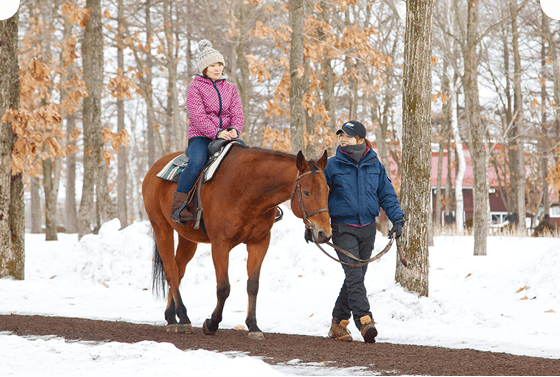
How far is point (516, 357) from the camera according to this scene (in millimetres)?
5152

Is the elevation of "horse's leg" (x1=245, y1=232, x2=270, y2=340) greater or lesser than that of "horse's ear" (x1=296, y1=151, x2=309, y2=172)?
lesser

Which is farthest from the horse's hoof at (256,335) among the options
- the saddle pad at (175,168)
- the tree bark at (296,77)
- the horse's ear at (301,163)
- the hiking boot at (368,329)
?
the tree bark at (296,77)

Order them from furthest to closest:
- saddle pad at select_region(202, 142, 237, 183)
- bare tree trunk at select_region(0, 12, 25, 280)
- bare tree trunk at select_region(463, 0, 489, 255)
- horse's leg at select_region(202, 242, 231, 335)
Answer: bare tree trunk at select_region(463, 0, 489, 255)
bare tree trunk at select_region(0, 12, 25, 280)
saddle pad at select_region(202, 142, 237, 183)
horse's leg at select_region(202, 242, 231, 335)

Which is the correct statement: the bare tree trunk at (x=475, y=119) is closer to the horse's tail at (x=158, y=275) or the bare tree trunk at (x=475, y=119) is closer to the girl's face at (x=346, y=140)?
the horse's tail at (x=158, y=275)

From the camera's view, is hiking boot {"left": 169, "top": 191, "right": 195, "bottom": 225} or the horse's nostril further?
hiking boot {"left": 169, "top": 191, "right": 195, "bottom": 225}

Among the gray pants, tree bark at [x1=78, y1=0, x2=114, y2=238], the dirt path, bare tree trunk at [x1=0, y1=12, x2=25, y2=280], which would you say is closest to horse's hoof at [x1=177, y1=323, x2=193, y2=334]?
the dirt path

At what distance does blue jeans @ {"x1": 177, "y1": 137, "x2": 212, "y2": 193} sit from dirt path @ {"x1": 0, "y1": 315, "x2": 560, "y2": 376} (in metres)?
1.68

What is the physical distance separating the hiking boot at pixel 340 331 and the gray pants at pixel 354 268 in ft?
0.42

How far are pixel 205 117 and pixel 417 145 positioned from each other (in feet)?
9.62

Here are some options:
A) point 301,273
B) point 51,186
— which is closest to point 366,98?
point 51,186

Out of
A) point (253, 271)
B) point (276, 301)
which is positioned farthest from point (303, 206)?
point (276, 301)

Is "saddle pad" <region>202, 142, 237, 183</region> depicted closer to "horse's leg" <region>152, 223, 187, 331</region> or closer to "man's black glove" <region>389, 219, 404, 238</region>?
"horse's leg" <region>152, 223, 187, 331</region>

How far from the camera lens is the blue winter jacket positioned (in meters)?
6.15

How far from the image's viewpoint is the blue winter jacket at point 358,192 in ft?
20.2
